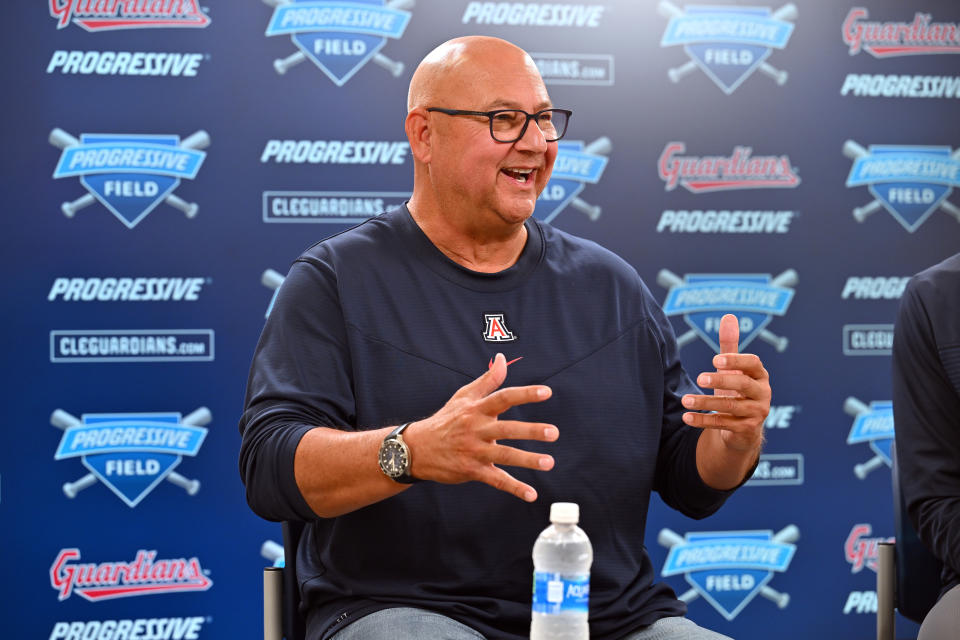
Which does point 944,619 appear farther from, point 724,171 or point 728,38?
point 728,38

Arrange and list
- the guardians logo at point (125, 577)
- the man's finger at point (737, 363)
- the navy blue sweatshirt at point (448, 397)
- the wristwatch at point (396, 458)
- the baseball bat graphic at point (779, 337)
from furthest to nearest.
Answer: the baseball bat graphic at point (779, 337) → the guardians logo at point (125, 577) → the navy blue sweatshirt at point (448, 397) → the man's finger at point (737, 363) → the wristwatch at point (396, 458)

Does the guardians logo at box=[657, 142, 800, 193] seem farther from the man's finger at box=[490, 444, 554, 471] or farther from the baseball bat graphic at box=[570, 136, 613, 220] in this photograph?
the man's finger at box=[490, 444, 554, 471]

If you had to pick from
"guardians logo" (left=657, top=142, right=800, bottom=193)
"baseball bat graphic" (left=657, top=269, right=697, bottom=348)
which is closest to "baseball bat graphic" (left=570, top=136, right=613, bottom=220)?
"guardians logo" (left=657, top=142, right=800, bottom=193)

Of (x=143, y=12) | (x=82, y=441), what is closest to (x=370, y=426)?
(x=82, y=441)

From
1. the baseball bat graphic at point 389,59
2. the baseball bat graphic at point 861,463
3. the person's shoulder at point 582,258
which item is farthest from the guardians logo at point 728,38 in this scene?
the person's shoulder at point 582,258

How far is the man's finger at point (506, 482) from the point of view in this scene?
53.2 inches

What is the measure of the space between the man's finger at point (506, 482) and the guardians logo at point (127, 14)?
2.55 m

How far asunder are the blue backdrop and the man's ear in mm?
1498

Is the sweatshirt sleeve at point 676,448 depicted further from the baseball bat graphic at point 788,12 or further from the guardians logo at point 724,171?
the baseball bat graphic at point 788,12

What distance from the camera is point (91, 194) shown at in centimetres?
335

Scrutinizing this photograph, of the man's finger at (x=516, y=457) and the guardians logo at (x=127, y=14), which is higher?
the guardians logo at (x=127, y=14)

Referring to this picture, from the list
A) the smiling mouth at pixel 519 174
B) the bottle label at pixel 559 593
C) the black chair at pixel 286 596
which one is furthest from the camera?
the smiling mouth at pixel 519 174

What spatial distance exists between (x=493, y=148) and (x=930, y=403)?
3.19 feet

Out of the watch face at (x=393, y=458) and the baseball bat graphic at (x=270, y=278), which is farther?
the baseball bat graphic at (x=270, y=278)
